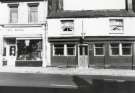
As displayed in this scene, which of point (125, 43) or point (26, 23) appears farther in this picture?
point (26, 23)

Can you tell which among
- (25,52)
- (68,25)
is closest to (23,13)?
(25,52)

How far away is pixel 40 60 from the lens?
79.6 feet

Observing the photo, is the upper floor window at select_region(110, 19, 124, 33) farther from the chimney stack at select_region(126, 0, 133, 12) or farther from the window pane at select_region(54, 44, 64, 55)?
the window pane at select_region(54, 44, 64, 55)

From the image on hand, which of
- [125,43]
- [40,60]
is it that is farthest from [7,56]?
[125,43]

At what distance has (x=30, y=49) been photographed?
24.8 meters

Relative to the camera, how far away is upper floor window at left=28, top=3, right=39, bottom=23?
24891 millimetres

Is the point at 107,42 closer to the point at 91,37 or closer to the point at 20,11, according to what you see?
the point at 91,37

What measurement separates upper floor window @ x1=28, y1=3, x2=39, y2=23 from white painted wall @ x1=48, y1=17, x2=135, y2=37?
236cm

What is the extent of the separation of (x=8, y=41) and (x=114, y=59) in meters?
12.4

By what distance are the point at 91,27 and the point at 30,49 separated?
7.45 m

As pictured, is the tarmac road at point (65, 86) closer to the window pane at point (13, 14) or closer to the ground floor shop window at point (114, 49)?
the ground floor shop window at point (114, 49)

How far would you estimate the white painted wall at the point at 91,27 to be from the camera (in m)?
22.8

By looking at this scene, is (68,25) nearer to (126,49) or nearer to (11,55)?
(126,49)

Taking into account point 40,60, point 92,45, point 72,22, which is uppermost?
point 72,22
